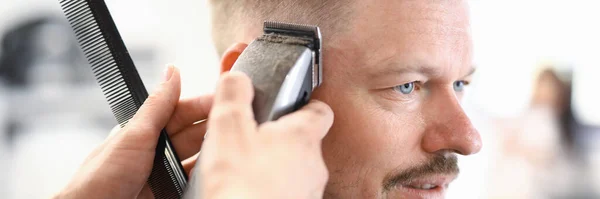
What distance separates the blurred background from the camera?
5.55ft

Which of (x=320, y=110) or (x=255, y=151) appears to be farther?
(x=320, y=110)

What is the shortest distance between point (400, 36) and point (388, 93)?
3.8 inches

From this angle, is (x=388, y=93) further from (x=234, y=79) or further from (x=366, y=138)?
(x=234, y=79)

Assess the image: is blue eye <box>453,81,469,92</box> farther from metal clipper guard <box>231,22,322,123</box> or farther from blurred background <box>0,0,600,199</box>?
metal clipper guard <box>231,22,322,123</box>

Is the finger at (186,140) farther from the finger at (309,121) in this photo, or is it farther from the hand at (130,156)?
the finger at (309,121)

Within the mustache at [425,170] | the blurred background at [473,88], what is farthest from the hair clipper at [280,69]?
the blurred background at [473,88]

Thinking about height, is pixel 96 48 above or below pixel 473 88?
above

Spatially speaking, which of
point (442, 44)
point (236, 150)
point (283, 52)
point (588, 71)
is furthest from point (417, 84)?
point (588, 71)

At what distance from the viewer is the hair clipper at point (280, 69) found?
0.71m

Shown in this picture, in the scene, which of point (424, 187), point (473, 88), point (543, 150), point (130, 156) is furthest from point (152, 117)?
point (543, 150)

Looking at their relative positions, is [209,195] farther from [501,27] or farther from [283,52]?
[501,27]

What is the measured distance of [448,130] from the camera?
98 cm

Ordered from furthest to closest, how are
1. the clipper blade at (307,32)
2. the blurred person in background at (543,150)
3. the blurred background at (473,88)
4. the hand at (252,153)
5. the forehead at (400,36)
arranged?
the blurred person in background at (543,150)
the blurred background at (473,88)
the forehead at (400,36)
the clipper blade at (307,32)
the hand at (252,153)

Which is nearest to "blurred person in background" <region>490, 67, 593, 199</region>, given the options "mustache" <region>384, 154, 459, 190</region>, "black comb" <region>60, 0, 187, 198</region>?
"mustache" <region>384, 154, 459, 190</region>
